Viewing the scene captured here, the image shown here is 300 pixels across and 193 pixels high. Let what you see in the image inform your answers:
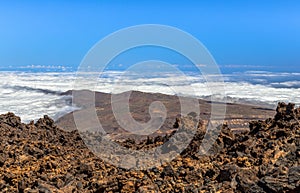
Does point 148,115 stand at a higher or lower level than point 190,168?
lower

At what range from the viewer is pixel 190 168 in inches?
287

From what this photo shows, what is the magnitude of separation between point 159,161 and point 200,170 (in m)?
1.39

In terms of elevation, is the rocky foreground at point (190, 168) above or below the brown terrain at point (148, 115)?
above

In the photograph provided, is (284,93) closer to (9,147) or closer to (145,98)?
(145,98)

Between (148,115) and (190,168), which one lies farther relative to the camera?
(148,115)

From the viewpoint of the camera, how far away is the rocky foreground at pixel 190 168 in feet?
20.7

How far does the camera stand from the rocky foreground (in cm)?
632

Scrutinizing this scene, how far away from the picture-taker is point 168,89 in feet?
186

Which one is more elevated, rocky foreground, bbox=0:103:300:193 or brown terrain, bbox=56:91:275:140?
rocky foreground, bbox=0:103:300:193

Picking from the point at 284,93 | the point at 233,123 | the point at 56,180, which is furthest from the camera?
the point at 284,93

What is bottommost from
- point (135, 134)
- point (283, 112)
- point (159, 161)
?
point (135, 134)

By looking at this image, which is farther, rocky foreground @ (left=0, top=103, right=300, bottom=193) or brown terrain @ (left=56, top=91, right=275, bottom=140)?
brown terrain @ (left=56, top=91, right=275, bottom=140)

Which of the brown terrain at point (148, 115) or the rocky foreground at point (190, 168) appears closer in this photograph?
the rocky foreground at point (190, 168)

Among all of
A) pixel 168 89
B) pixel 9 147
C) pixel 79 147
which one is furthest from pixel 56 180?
pixel 168 89
